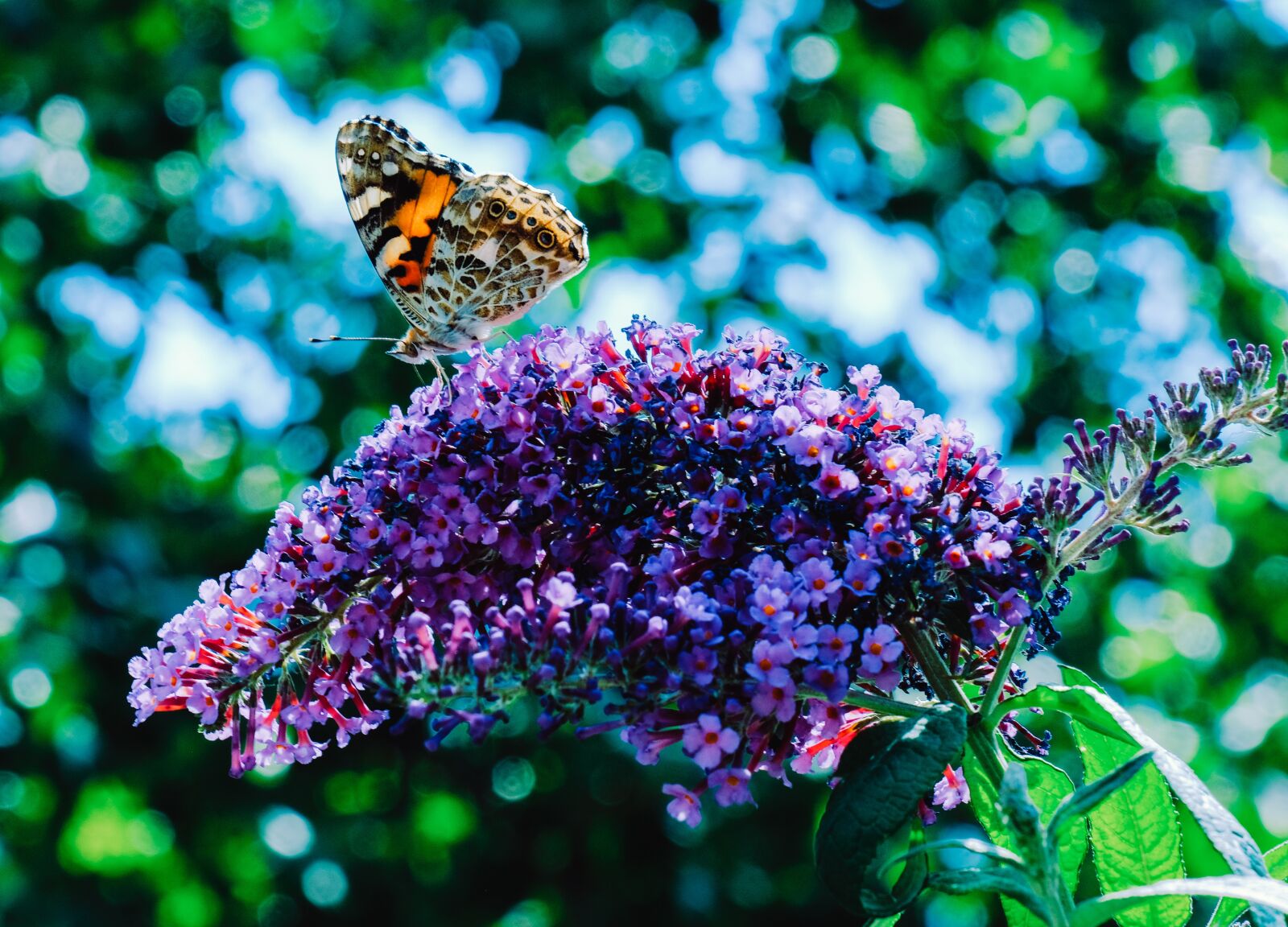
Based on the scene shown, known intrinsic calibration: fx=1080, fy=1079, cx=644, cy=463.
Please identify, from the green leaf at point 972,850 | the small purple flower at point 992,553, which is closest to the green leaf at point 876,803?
the green leaf at point 972,850

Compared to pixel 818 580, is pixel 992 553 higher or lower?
higher

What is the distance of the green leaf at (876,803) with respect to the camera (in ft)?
4.15

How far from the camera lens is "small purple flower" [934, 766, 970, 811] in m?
1.68

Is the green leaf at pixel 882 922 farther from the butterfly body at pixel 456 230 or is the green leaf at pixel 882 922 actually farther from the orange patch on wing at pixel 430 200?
the orange patch on wing at pixel 430 200

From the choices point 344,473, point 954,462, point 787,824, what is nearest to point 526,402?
point 344,473

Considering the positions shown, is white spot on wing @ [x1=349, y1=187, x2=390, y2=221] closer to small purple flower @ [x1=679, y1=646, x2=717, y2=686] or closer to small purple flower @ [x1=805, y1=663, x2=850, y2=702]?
small purple flower @ [x1=679, y1=646, x2=717, y2=686]

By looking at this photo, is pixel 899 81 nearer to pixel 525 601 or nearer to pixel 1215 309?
pixel 1215 309

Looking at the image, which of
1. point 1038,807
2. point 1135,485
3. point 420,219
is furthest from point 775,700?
point 420,219

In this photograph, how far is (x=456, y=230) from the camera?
2.47 meters

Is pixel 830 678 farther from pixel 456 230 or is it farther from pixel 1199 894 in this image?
pixel 456 230

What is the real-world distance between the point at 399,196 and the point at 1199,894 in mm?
2062

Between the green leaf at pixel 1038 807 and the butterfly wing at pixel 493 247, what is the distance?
1.44m

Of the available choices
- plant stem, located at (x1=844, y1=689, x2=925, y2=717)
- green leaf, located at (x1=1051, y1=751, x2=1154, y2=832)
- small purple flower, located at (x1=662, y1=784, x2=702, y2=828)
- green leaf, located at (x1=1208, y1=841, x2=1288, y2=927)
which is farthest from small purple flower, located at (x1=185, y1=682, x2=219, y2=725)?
green leaf, located at (x1=1208, y1=841, x2=1288, y2=927)

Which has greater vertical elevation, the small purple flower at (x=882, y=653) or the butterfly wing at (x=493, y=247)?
the small purple flower at (x=882, y=653)
